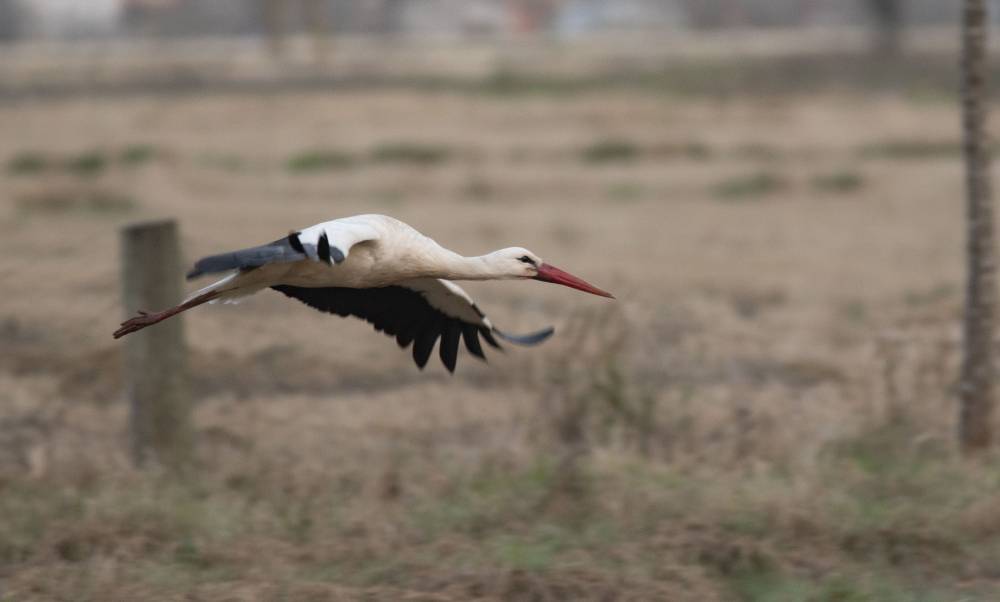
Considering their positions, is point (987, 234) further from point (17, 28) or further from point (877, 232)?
point (17, 28)

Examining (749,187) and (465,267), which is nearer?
(465,267)

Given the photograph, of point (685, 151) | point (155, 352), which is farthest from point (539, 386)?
point (685, 151)

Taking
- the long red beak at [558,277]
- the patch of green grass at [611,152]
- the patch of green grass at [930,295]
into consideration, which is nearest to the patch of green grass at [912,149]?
the patch of green grass at [611,152]

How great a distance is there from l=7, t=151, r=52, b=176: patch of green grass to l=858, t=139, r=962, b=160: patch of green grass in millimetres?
11256

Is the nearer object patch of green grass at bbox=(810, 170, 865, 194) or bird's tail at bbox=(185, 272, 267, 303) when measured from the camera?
bird's tail at bbox=(185, 272, 267, 303)

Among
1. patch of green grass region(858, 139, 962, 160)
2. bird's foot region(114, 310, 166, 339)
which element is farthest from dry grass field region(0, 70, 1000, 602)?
patch of green grass region(858, 139, 962, 160)

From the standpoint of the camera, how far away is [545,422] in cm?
680

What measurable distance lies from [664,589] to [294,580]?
136 cm

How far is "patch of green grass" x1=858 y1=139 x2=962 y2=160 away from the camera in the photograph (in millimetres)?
19812

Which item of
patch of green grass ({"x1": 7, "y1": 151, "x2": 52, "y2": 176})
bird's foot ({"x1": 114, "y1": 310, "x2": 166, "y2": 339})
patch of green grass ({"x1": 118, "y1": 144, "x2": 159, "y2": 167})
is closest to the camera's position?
bird's foot ({"x1": 114, "y1": 310, "x2": 166, "y2": 339})

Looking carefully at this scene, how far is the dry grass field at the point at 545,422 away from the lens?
537cm

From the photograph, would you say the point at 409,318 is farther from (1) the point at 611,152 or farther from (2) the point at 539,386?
(1) the point at 611,152

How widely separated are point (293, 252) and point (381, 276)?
2.45ft

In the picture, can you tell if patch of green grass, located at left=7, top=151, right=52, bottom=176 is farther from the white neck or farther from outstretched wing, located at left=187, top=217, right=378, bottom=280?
outstretched wing, located at left=187, top=217, right=378, bottom=280
